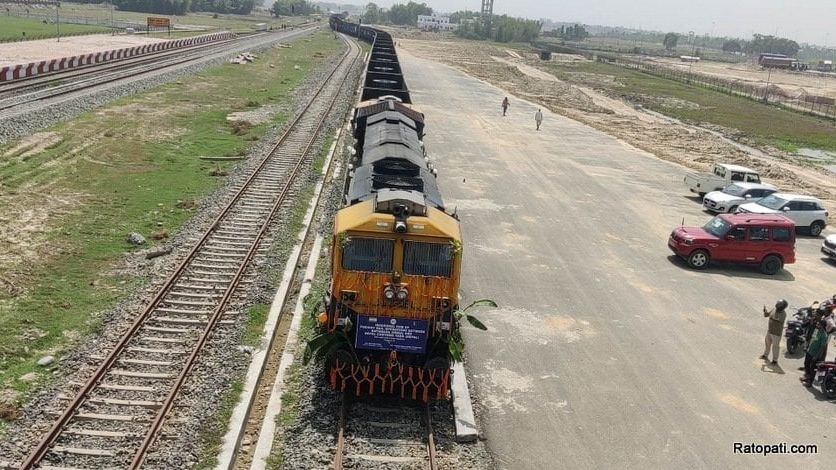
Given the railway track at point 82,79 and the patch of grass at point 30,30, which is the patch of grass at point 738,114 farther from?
the patch of grass at point 30,30

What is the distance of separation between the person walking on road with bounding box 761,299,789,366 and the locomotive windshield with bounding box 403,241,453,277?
8.18 m

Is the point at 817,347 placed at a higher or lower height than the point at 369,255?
lower

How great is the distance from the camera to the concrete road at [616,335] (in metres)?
13.3

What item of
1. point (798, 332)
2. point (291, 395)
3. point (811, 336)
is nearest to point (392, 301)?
point (291, 395)

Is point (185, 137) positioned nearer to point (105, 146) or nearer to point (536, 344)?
point (105, 146)

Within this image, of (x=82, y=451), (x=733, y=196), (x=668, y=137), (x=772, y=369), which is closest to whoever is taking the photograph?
(x=82, y=451)

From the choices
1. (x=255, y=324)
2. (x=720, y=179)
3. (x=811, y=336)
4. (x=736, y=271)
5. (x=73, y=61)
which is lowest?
(x=736, y=271)


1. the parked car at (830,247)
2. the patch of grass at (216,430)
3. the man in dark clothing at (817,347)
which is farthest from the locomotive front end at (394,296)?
the parked car at (830,247)

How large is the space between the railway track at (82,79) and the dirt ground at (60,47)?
7.54 m

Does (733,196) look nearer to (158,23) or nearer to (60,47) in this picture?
(60,47)

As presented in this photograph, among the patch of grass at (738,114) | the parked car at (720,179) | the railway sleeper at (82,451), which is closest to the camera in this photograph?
the railway sleeper at (82,451)

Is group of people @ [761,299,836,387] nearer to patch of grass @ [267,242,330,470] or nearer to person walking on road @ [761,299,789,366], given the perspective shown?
person walking on road @ [761,299,789,366]

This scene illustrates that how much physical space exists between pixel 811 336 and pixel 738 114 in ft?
222

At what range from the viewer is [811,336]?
17312mm
